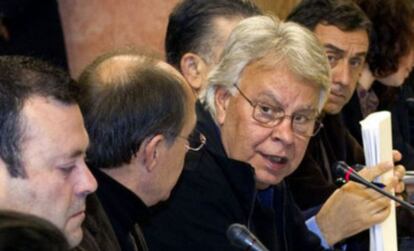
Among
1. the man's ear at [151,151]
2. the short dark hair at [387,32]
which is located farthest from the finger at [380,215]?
the short dark hair at [387,32]

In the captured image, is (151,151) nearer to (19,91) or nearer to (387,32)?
(19,91)

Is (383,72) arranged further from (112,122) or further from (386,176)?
(112,122)

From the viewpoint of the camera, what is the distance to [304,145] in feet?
6.99

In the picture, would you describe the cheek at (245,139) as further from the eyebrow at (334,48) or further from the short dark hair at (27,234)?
the short dark hair at (27,234)

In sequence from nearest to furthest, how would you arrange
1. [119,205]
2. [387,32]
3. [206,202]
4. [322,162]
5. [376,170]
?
[119,205], [206,202], [376,170], [322,162], [387,32]

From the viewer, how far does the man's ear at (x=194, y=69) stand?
7.91 ft

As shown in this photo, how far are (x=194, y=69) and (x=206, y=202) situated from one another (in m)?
0.54

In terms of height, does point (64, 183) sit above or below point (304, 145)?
above

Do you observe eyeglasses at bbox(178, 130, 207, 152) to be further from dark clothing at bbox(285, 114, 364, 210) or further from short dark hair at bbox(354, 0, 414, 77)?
short dark hair at bbox(354, 0, 414, 77)

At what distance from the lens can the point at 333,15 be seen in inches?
107

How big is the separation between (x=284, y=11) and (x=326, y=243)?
79.8 inches

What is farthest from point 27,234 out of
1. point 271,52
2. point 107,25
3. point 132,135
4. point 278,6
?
point 278,6

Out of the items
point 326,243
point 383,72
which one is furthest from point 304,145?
point 383,72

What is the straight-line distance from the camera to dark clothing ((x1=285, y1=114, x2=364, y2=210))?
101 inches
